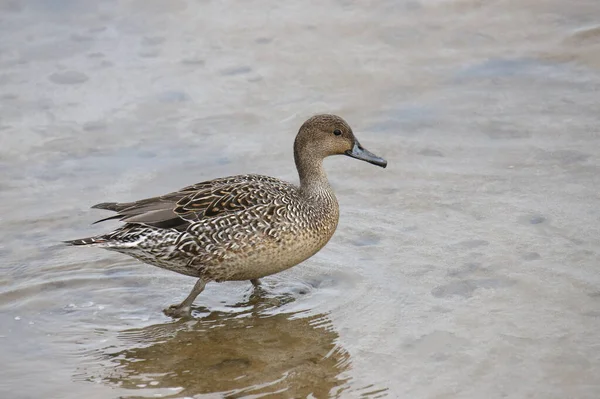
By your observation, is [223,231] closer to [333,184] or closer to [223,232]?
[223,232]

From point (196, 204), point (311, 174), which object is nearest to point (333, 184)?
point (311, 174)

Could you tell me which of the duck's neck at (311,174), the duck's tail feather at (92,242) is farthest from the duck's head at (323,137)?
the duck's tail feather at (92,242)

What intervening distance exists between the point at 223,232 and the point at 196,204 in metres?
0.35

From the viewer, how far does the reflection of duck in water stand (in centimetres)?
647

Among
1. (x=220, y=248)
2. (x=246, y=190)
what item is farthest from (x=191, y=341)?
(x=246, y=190)

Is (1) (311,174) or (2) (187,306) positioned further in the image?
(1) (311,174)

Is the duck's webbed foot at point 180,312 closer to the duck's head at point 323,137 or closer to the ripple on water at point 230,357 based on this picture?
the ripple on water at point 230,357

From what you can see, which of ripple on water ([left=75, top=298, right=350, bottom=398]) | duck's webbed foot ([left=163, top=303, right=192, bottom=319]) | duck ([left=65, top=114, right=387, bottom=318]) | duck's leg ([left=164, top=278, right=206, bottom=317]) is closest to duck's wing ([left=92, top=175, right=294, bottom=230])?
duck ([left=65, top=114, right=387, bottom=318])

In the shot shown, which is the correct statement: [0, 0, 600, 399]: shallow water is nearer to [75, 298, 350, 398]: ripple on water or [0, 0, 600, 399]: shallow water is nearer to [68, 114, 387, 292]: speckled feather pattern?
[75, 298, 350, 398]: ripple on water

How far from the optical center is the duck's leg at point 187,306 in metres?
7.54

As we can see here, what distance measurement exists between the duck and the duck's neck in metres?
0.22

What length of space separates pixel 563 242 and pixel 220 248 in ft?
8.75

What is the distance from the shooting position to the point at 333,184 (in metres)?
9.62

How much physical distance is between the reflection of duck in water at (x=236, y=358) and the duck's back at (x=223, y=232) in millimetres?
403
